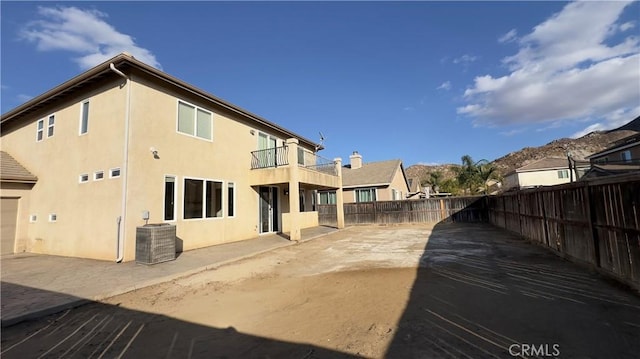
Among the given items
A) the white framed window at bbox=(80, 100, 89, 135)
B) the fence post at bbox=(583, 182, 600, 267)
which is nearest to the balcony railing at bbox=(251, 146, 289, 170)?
the white framed window at bbox=(80, 100, 89, 135)

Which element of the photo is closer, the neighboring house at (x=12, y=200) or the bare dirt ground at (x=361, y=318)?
the bare dirt ground at (x=361, y=318)

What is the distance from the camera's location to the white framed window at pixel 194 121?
421 inches

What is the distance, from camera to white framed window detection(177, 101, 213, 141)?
10703 millimetres

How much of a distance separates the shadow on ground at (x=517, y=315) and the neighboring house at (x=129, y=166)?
7964 millimetres

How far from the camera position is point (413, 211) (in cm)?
2178

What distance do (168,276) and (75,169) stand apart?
264 inches

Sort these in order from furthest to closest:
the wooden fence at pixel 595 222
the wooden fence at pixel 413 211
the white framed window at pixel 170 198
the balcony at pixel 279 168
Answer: the wooden fence at pixel 413 211 < the balcony at pixel 279 168 < the white framed window at pixel 170 198 < the wooden fence at pixel 595 222

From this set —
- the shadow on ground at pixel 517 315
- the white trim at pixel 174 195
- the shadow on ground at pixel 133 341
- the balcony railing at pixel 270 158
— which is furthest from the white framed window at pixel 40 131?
the shadow on ground at pixel 517 315

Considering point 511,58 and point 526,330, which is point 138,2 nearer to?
point 526,330

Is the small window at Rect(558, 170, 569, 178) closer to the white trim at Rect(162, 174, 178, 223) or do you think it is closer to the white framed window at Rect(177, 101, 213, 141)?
the white framed window at Rect(177, 101, 213, 141)

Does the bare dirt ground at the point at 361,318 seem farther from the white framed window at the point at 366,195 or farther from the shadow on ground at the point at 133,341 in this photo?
the white framed window at the point at 366,195

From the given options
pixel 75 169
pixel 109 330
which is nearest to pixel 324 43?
pixel 75 169

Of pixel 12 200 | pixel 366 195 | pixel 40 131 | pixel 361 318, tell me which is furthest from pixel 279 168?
pixel 366 195

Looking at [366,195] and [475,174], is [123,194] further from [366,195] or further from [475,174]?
[475,174]
